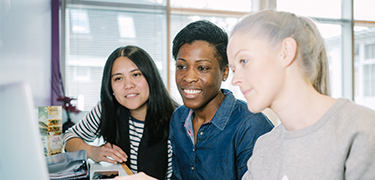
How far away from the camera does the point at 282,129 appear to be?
0.78m

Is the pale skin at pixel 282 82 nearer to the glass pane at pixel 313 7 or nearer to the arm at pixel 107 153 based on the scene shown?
the arm at pixel 107 153

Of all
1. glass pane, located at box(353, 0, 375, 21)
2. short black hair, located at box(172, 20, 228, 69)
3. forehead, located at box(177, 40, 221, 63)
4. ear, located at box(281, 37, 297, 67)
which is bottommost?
ear, located at box(281, 37, 297, 67)

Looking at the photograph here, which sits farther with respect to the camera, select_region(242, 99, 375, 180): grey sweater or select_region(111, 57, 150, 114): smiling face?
select_region(111, 57, 150, 114): smiling face

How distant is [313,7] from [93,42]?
10.4 ft

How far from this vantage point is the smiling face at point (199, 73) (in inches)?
45.8

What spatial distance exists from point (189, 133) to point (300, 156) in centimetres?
67

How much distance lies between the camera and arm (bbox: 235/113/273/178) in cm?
109

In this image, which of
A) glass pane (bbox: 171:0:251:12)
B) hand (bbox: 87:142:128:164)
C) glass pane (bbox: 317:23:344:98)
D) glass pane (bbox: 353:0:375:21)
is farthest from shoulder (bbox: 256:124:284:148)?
glass pane (bbox: 353:0:375:21)

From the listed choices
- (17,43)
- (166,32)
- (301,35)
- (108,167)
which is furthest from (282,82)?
(166,32)

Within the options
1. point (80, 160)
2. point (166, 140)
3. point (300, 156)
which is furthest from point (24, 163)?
point (166, 140)

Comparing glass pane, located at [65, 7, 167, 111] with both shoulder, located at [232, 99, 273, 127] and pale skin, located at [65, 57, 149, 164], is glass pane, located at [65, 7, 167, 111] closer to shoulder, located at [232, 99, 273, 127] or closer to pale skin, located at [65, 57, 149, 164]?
pale skin, located at [65, 57, 149, 164]

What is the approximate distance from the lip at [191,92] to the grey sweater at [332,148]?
48 centimetres

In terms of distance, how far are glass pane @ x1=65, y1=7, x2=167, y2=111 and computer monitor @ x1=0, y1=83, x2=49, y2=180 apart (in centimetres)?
337

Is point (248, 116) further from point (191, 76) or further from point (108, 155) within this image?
point (108, 155)
